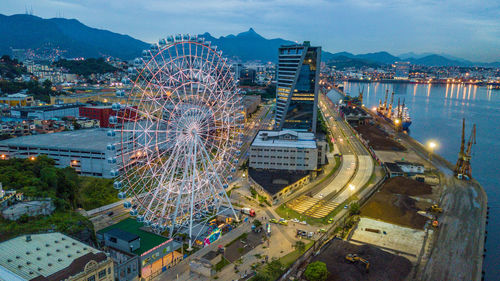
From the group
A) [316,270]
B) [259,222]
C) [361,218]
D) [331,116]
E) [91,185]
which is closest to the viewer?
[316,270]

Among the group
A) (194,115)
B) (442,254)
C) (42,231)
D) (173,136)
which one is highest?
(194,115)

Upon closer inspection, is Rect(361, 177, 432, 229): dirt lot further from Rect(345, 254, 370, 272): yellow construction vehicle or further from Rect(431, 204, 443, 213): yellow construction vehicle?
Rect(345, 254, 370, 272): yellow construction vehicle

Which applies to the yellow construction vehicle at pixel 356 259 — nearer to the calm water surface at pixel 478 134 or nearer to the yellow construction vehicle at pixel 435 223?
the yellow construction vehicle at pixel 435 223

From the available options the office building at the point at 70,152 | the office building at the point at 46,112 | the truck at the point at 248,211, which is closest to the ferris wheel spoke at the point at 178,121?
the truck at the point at 248,211

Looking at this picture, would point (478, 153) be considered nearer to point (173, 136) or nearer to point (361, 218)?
point (361, 218)

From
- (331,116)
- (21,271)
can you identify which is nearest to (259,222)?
(21,271)

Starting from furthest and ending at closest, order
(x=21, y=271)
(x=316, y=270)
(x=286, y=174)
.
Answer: (x=286, y=174), (x=316, y=270), (x=21, y=271)

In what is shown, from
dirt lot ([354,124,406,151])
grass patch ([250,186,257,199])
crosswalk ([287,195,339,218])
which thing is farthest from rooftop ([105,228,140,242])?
dirt lot ([354,124,406,151])
